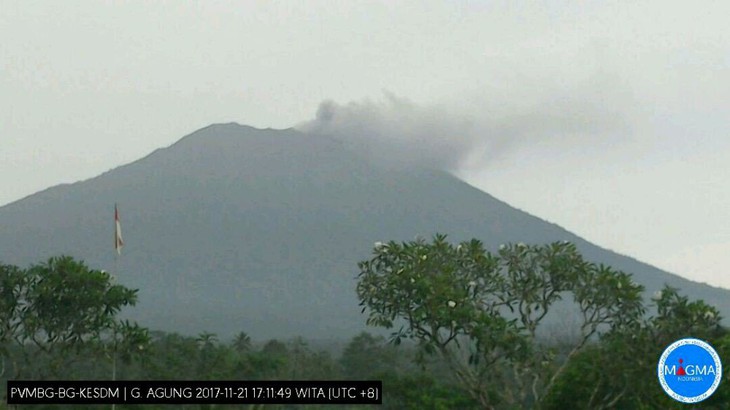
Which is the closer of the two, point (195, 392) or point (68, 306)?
point (195, 392)

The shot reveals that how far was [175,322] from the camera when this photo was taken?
159625 mm

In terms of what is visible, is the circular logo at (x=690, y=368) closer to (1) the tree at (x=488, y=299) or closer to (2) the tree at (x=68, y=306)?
(1) the tree at (x=488, y=299)

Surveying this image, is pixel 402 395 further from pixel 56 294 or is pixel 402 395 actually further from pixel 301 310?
pixel 301 310

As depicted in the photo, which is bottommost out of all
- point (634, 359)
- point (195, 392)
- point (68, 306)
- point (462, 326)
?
point (195, 392)

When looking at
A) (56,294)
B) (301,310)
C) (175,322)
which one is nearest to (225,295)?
(301,310)

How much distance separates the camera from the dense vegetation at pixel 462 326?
28.2 metres

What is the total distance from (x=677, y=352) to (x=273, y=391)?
25.3 feet

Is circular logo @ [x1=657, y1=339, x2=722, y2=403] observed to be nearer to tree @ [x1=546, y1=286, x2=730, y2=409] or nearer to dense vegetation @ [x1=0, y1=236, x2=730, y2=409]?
dense vegetation @ [x1=0, y1=236, x2=730, y2=409]

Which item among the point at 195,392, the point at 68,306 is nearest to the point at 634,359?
the point at 195,392

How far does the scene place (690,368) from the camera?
64.5ft

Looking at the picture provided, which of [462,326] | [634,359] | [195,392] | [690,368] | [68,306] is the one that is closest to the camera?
[690,368]

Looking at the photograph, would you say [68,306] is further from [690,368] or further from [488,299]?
[690,368]

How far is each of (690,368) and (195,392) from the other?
939 centimetres

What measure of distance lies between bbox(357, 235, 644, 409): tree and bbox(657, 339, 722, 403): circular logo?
8378 mm
